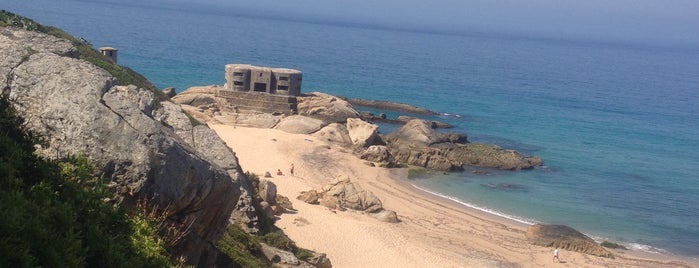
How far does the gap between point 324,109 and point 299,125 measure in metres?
4.33

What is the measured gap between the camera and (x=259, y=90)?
4734 centimetres

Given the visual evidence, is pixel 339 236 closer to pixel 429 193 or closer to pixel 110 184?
pixel 429 193

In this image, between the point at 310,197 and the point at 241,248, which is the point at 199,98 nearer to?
the point at 310,197

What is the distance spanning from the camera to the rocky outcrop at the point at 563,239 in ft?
94.4

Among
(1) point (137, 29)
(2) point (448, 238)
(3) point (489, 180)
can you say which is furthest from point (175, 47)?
(2) point (448, 238)

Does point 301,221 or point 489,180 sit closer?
point 301,221

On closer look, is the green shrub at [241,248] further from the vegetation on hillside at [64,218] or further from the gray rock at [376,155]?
the gray rock at [376,155]

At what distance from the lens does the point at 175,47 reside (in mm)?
102188

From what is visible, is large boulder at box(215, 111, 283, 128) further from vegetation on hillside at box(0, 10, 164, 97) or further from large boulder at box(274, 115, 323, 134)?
vegetation on hillside at box(0, 10, 164, 97)

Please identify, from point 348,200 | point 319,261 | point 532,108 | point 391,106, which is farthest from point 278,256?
point 532,108

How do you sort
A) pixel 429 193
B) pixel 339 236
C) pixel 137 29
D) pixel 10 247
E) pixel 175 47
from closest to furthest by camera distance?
pixel 10 247 < pixel 339 236 < pixel 429 193 < pixel 175 47 < pixel 137 29

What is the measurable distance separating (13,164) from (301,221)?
1841 centimetres

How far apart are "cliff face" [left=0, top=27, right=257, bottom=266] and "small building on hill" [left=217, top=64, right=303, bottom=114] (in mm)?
36524

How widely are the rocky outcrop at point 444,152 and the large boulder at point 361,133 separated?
1.42 meters
